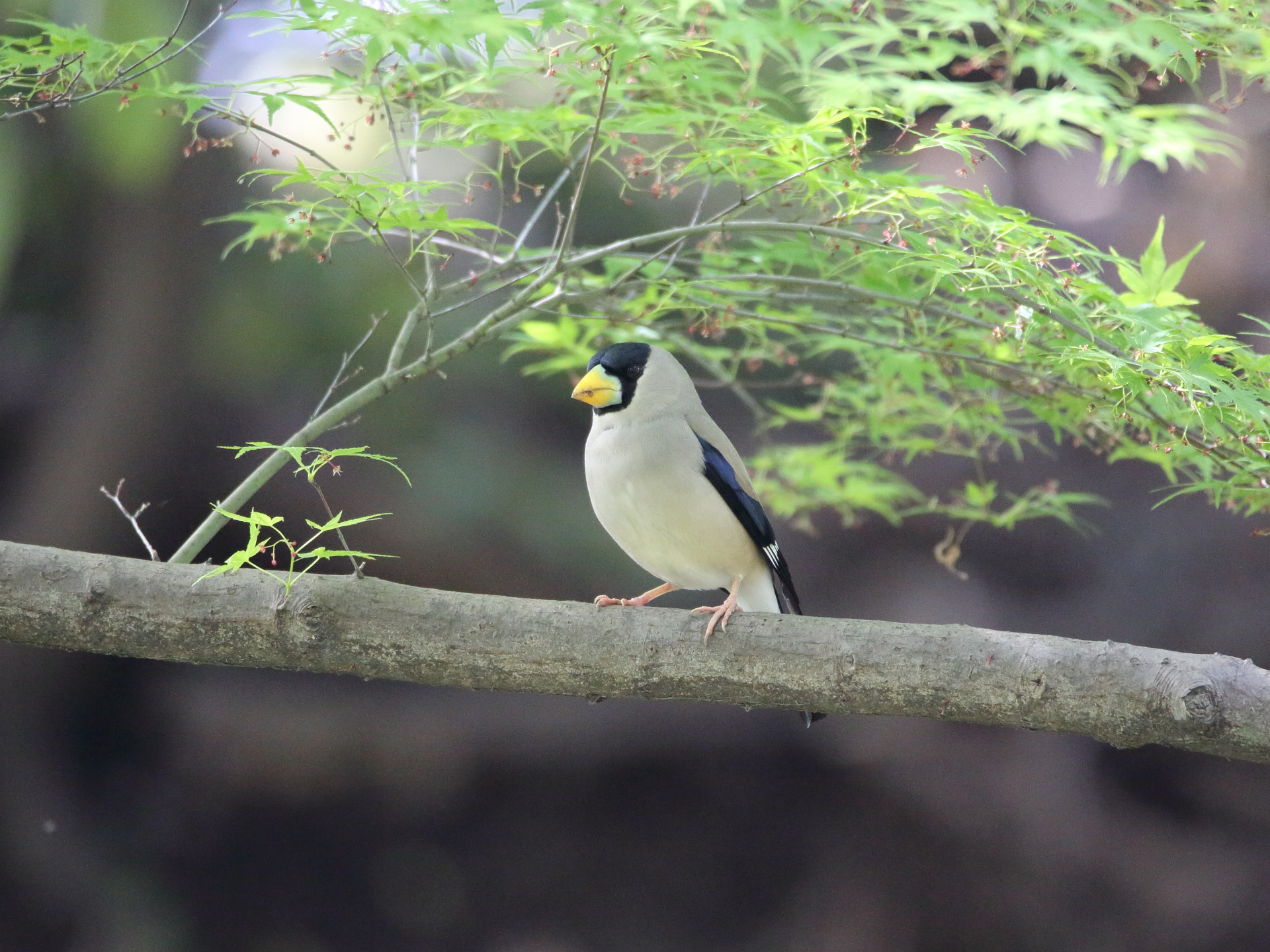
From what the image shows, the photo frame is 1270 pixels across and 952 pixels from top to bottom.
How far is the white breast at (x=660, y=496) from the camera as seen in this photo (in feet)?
7.13

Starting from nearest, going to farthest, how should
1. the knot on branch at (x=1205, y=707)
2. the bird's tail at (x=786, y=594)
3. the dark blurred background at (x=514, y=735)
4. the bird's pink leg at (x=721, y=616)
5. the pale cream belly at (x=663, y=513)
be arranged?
the knot on branch at (x=1205, y=707) → the bird's pink leg at (x=721, y=616) → the pale cream belly at (x=663, y=513) → the bird's tail at (x=786, y=594) → the dark blurred background at (x=514, y=735)

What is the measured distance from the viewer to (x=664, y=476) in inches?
85.4

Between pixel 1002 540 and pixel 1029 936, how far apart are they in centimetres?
186

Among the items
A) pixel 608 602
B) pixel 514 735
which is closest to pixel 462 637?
pixel 608 602

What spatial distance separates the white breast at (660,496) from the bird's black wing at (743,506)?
0.02 metres

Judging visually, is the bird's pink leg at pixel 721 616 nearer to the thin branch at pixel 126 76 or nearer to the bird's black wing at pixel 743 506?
the bird's black wing at pixel 743 506

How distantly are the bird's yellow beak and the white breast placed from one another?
2.5 inches

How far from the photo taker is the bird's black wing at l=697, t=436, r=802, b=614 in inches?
89.5

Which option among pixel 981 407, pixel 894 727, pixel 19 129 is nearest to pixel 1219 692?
pixel 981 407

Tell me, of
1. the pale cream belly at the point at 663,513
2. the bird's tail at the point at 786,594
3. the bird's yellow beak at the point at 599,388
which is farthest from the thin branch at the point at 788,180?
the bird's tail at the point at 786,594

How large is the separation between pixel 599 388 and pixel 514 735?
3195mm

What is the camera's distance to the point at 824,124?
5.87ft

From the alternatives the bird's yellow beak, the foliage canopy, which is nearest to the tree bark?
the foliage canopy

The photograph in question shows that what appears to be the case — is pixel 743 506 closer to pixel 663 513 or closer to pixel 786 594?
pixel 663 513
